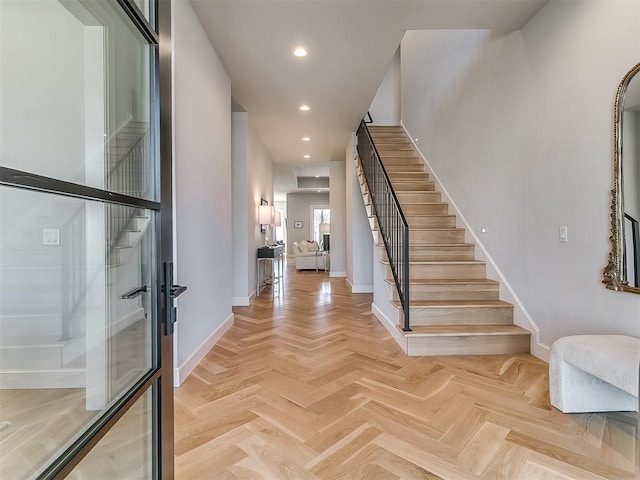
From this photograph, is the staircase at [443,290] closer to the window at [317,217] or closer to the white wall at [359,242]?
the white wall at [359,242]

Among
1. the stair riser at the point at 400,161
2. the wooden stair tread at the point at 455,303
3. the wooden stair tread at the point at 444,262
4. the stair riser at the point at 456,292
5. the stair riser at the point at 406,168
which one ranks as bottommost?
the wooden stair tread at the point at 455,303

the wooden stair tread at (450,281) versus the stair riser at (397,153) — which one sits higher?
the stair riser at (397,153)

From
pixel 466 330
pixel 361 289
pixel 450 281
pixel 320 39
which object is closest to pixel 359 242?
pixel 361 289

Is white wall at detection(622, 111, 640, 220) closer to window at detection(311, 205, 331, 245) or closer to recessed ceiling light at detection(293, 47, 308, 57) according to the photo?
recessed ceiling light at detection(293, 47, 308, 57)

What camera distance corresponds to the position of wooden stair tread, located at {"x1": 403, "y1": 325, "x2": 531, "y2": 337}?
2.97 meters

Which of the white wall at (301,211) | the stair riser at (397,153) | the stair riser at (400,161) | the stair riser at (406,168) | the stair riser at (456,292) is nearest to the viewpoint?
the stair riser at (456,292)

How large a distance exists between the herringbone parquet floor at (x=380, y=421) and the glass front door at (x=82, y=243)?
681mm

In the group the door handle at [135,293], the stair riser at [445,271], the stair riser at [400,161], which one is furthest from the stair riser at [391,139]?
the door handle at [135,293]

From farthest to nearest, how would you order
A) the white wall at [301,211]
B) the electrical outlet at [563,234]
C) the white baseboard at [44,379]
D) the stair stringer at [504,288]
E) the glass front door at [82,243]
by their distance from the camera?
the white wall at [301,211] → the stair stringer at [504,288] → the electrical outlet at [563,234] → the white baseboard at [44,379] → the glass front door at [82,243]

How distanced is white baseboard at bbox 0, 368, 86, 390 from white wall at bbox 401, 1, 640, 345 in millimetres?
2850

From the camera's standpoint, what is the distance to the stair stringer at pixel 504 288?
291cm

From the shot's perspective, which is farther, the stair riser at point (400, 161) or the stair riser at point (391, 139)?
the stair riser at point (391, 139)

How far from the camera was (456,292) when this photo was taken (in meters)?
3.48

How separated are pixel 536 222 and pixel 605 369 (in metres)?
1.50
